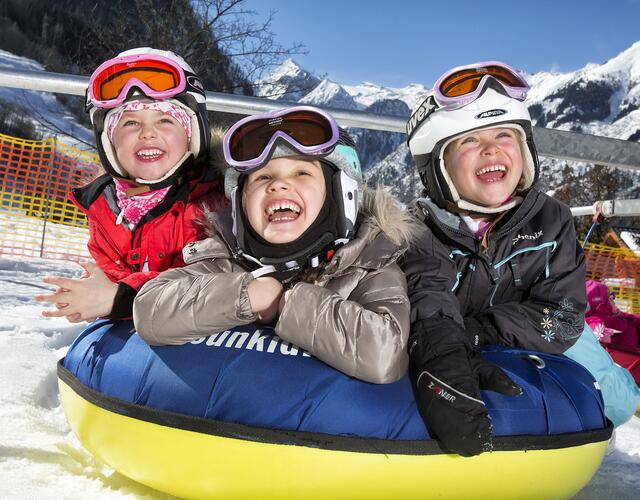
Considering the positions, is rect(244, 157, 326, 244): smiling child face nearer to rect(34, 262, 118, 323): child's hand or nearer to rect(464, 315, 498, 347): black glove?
rect(34, 262, 118, 323): child's hand

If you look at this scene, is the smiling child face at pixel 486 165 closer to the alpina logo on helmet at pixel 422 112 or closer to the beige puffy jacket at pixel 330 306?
the alpina logo on helmet at pixel 422 112

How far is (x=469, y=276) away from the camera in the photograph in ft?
7.75

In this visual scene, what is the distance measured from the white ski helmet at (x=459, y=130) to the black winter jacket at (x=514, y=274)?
3.7 inches

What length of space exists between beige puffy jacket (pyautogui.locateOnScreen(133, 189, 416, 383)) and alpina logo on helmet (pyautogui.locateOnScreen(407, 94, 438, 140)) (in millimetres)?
704

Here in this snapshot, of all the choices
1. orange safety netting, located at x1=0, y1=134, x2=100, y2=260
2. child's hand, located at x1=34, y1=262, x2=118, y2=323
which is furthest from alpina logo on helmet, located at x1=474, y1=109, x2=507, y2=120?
orange safety netting, located at x1=0, y1=134, x2=100, y2=260

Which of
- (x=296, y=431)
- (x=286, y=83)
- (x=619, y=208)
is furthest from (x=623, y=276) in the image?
(x=296, y=431)

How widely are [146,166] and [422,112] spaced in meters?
1.30

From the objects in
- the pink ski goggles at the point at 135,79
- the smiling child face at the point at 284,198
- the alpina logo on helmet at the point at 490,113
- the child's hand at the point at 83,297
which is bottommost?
the child's hand at the point at 83,297

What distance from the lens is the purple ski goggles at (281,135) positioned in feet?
6.75

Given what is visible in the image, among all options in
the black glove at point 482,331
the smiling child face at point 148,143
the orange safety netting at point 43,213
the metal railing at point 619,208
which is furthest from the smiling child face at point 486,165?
the orange safety netting at point 43,213

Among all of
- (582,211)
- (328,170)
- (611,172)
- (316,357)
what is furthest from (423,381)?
(611,172)

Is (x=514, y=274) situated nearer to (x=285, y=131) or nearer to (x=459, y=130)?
(x=459, y=130)

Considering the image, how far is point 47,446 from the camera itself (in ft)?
7.12

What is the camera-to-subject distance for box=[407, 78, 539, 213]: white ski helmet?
2.44m
